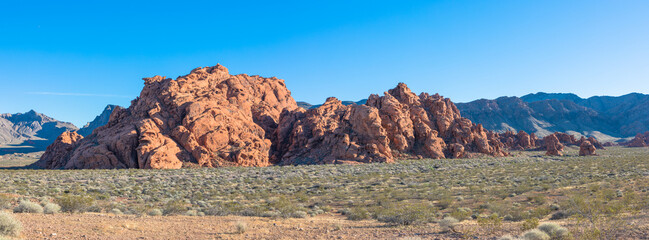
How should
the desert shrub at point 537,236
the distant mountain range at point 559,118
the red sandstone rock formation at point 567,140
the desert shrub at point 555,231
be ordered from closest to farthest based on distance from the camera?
1. the desert shrub at point 537,236
2. the desert shrub at point 555,231
3. the red sandstone rock formation at point 567,140
4. the distant mountain range at point 559,118

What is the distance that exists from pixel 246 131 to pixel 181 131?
908 cm

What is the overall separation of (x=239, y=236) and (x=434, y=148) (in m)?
47.8

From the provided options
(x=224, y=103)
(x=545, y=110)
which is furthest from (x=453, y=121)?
(x=545, y=110)

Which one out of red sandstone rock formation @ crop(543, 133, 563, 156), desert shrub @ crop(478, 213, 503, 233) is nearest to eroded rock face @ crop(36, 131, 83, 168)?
desert shrub @ crop(478, 213, 503, 233)

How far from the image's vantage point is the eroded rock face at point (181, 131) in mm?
40344

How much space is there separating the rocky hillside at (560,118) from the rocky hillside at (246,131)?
118237mm

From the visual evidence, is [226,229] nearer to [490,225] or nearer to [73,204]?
[73,204]

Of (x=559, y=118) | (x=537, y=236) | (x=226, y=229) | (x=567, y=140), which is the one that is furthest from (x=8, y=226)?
(x=559, y=118)

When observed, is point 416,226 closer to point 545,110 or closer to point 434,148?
point 434,148

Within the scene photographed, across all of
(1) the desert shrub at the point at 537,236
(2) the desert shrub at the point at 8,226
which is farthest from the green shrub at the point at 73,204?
(1) the desert shrub at the point at 537,236

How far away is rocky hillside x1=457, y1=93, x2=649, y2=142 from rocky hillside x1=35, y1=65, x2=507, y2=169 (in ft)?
388

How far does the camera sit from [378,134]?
5028 centimetres

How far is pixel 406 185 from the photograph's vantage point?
24.4m

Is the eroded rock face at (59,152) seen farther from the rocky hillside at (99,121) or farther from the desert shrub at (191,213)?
the rocky hillside at (99,121)
